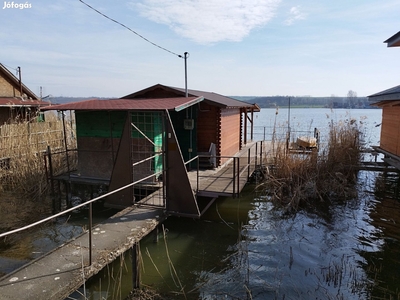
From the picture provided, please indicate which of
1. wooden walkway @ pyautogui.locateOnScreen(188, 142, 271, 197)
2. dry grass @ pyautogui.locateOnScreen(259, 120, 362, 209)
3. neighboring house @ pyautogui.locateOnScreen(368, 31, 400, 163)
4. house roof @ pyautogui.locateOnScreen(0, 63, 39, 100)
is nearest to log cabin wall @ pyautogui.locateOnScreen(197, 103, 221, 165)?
wooden walkway @ pyautogui.locateOnScreen(188, 142, 271, 197)

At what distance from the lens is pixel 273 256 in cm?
690

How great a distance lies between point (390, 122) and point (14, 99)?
1998 cm

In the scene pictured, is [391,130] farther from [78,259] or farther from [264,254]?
[78,259]

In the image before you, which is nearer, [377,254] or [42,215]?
[377,254]

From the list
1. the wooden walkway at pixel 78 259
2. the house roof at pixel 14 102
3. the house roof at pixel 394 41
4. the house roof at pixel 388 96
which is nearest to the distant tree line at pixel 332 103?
the house roof at pixel 388 96

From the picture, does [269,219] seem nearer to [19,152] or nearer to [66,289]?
[66,289]

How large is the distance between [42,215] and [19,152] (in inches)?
169

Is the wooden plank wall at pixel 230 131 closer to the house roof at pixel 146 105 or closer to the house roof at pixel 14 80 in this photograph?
the house roof at pixel 146 105

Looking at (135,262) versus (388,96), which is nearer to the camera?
(135,262)

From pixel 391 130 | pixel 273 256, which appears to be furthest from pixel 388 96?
pixel 273 256

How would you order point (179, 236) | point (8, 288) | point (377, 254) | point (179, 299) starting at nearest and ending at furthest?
point (8, 288) → point (179, 299) → point (377, 254) → point (179, 236)

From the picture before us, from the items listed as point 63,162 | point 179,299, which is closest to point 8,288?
point 179,299

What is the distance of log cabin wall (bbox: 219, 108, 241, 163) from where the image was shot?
473 inches

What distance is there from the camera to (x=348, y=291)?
5.53m
